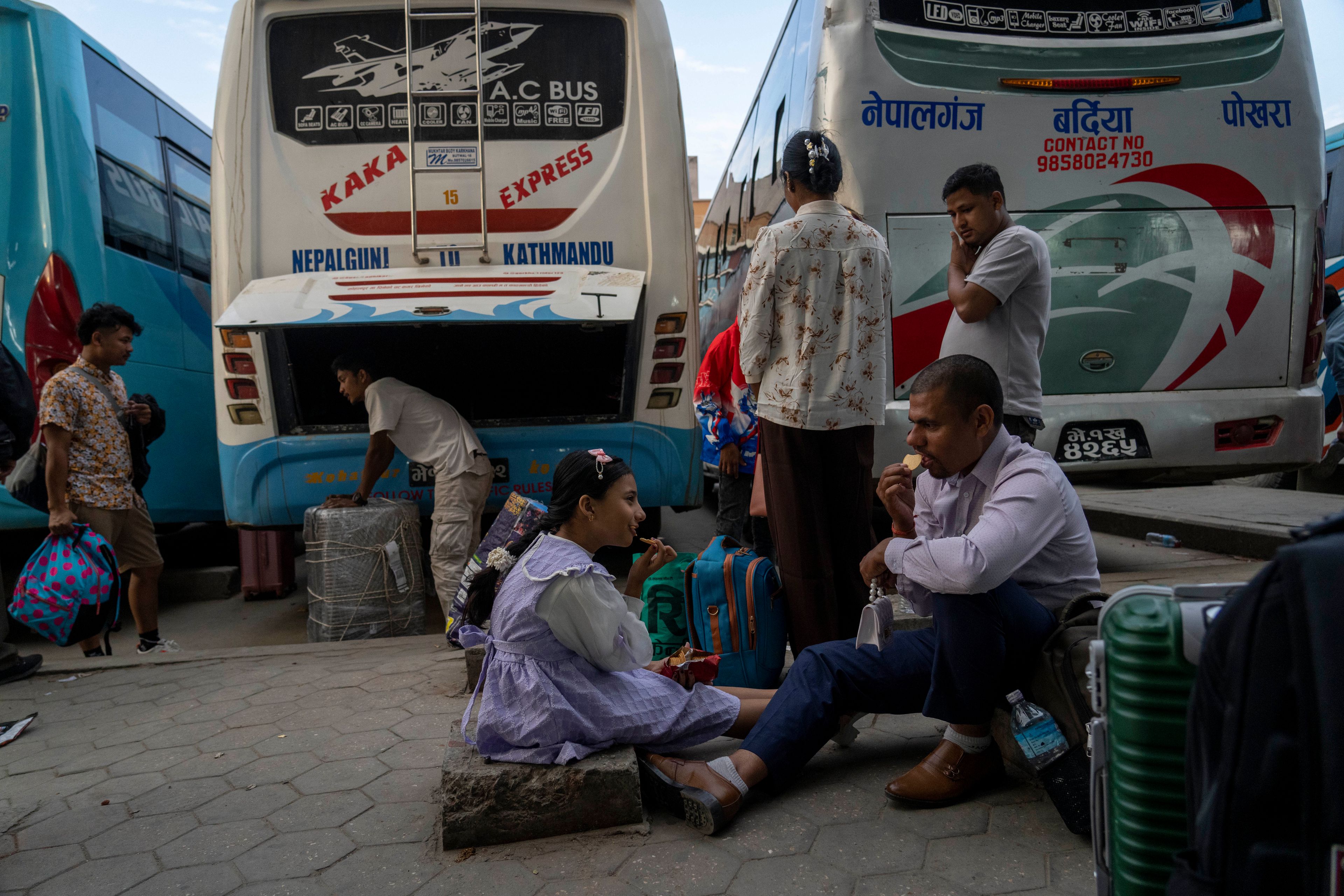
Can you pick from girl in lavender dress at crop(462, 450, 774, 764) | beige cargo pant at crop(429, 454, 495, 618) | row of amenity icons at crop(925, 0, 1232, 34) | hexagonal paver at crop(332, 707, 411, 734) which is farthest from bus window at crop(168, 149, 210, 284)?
row of amenity icons at crop(925, 0, 1232, 34)

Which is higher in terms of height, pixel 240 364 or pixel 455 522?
pixel 240 364

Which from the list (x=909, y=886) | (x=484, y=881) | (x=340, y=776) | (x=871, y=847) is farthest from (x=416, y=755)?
(x=909, y=886)

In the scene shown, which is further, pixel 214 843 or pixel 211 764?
pixel 211 764

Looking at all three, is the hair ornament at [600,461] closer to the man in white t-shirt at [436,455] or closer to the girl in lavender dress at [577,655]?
the girl in lavender dress at [577,655]

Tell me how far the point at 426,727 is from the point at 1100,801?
2.32m

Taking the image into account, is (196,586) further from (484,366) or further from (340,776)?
(340,776)

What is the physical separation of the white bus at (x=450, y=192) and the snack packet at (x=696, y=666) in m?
2.26

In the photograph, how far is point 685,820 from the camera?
2.22 meters

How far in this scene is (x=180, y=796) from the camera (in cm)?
258

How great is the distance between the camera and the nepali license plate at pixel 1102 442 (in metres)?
4.42

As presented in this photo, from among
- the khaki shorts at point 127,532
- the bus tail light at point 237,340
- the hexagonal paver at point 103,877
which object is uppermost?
the bus tail light at point 237,340

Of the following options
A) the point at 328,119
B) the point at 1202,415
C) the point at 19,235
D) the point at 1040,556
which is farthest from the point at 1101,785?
the point at 19,235

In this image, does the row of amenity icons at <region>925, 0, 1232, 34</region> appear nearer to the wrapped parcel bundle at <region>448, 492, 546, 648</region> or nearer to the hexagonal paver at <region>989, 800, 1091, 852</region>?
the wrapped parcel bundle at <region>448, 492, 546, 648</region>

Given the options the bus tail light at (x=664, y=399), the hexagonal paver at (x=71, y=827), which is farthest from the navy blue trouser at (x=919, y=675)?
the bus tail light at (x=664, y=399)
